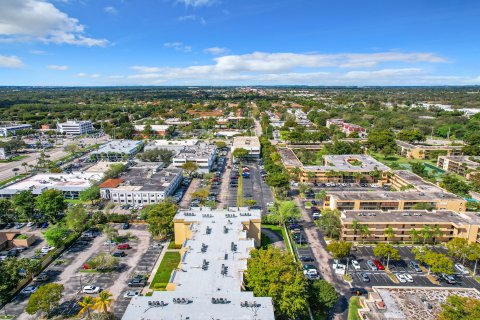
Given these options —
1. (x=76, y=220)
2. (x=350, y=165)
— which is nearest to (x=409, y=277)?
(x=350, y=165)

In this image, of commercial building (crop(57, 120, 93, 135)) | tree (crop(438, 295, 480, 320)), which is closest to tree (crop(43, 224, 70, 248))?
tree (crop(438, 295, 480, 320))

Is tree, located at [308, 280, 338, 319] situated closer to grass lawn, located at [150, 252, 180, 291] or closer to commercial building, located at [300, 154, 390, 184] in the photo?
grass lawn, located at [150, 252, 180, 291]

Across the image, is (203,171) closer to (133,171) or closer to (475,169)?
(133,171)

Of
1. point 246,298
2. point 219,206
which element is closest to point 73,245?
point 219,206

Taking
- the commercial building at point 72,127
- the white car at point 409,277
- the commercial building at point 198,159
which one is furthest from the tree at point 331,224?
the commercial building at point 72,127

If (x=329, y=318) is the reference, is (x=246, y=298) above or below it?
above

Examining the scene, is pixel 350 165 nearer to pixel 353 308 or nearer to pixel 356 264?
pixel 356 264

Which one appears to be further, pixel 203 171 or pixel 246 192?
A: pixel 203 171
